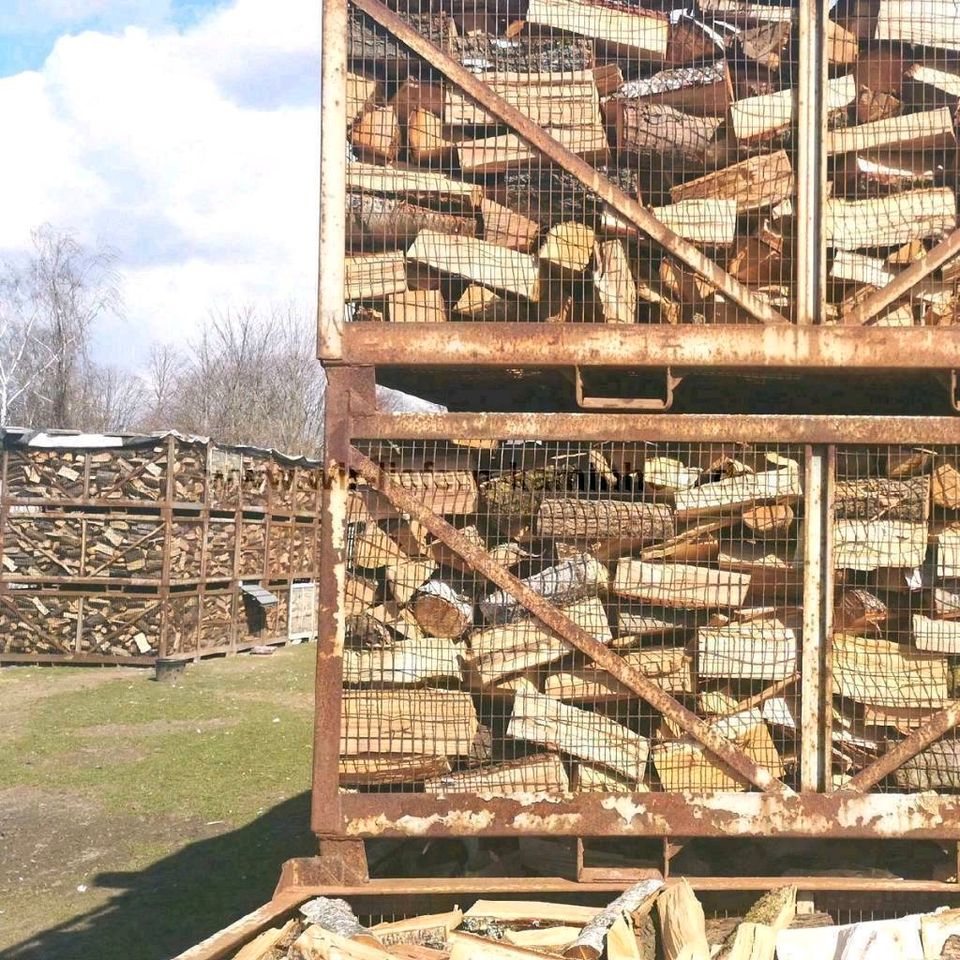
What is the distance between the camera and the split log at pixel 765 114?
4.55m

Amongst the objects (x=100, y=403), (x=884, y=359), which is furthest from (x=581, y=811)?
(x=100, y=403)

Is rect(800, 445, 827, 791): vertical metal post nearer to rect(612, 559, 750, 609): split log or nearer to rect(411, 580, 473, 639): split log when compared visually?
rect(612, 559, 750, 609): split log

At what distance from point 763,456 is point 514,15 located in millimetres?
2132

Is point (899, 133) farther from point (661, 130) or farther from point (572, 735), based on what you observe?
point (572, 735)

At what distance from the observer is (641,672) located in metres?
4.61

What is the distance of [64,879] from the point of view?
7871mm

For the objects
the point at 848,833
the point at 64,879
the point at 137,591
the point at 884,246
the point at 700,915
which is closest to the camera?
the point at 700,915

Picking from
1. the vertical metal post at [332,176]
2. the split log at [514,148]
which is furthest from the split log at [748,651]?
the split log at [514,148]

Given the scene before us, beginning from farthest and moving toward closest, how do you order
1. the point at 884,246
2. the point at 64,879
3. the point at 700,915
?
the point at 64,879 → the point at 884,246 → the point at 700,915

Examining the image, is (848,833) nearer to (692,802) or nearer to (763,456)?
(692,802)

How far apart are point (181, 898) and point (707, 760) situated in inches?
164

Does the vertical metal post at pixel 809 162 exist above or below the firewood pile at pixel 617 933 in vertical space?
above

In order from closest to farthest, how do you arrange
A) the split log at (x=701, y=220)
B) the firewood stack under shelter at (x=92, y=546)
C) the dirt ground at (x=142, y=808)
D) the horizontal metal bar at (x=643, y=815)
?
the horizontal metal bar at (x=643, y=815) → the split log at (x=701, y=220) → the dirt ground at (x=142, y=808) → the firewood stack under shelter at (x=92, y=546)

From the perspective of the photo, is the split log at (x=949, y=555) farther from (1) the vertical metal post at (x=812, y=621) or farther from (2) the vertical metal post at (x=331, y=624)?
(2) the vertical metal post at (x=331, y=624)
